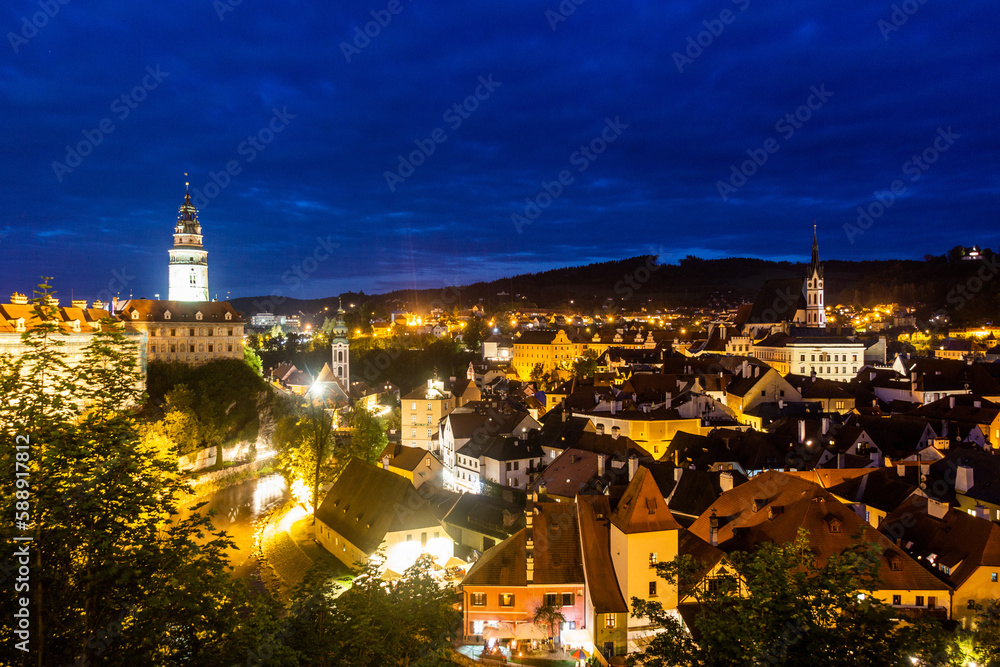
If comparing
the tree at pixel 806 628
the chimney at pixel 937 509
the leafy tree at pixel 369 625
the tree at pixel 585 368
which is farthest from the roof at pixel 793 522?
the tree at pixel 585 368

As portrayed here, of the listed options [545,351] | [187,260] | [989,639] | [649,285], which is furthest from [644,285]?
[989,639]

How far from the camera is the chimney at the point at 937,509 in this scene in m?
18.0

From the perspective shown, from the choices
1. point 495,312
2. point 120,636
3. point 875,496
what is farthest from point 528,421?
point 495,312

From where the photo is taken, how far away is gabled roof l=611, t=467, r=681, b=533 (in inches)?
634

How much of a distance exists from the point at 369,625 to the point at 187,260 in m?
47.0

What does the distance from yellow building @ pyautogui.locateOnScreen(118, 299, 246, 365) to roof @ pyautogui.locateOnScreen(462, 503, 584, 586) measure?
111 feet

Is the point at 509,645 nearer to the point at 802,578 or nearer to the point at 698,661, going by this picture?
the point at 698,661

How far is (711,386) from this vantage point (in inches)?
1638

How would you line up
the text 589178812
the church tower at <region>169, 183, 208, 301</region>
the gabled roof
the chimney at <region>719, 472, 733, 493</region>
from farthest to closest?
1. the church tower at <region>169, 183, 208, 301</region>
2. the chimney at <region>719, 472, 733, 493</region>
3. the gabled roof
4. the text 589178812

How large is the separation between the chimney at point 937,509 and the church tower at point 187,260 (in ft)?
158

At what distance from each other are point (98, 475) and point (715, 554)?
14818 millimetres

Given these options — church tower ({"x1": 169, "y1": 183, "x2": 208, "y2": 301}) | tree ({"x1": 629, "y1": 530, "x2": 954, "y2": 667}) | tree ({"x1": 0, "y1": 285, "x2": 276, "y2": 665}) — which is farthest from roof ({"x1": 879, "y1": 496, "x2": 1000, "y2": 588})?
church tower ({"x1": 169, "y1": 183, "x2": 208, "y2": 301})

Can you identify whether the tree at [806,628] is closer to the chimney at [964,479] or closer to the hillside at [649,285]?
the chimney at [964,479]

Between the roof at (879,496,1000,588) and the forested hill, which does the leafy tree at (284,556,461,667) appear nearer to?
the roof at (879,496,1000,588)
